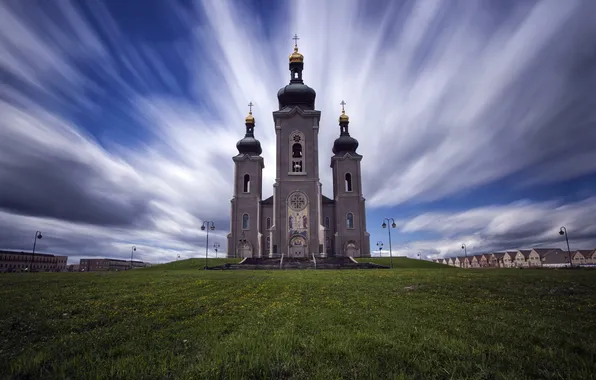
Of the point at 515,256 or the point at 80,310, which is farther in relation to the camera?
the point at 515,256

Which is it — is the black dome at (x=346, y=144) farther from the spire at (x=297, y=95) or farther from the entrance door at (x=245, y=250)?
the entrance door at (x=245, y=250)

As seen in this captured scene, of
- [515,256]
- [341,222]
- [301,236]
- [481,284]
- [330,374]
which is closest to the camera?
[330,374]

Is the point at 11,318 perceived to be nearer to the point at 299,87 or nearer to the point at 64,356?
the point at 64,356

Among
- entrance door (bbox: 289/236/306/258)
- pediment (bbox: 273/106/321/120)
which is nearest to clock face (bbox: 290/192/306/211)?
entrance door (bbox: 289/236/306/258)

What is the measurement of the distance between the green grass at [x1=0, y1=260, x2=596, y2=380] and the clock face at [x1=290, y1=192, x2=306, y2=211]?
1758 inches

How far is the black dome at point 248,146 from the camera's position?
220 ft

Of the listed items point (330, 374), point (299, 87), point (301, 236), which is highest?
point (299, 87)

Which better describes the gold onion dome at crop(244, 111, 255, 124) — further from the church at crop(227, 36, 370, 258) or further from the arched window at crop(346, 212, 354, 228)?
the arched window at crop(346, 212, 354, 228)

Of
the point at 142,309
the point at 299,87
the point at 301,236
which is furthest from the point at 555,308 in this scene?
the point at 299,87

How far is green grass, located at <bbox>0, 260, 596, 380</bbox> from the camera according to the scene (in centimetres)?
464

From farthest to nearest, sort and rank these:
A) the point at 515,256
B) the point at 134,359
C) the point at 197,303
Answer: the point at 515,256, the point at 197,303, the point at 134,359

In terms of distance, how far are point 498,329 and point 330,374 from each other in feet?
15.1

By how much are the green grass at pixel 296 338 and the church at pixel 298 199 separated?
43.3 m

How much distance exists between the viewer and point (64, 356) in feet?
17.4
